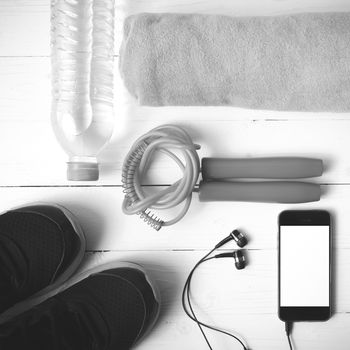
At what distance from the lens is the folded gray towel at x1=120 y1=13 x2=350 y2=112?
0.72m

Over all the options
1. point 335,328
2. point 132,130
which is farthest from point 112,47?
point 335,328

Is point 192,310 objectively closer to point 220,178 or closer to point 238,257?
point 238,257

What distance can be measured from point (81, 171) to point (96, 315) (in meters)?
0.24

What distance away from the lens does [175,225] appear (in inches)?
31.4

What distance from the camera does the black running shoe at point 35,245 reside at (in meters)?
0.77

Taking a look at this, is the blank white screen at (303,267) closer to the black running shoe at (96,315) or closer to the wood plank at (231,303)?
the wood plank at (231,303)

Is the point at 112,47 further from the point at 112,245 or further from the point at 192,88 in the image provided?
the point at 112,245

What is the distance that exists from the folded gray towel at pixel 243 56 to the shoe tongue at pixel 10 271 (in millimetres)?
329

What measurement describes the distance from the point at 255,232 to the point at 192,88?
260 millimetres

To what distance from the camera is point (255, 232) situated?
0.80 metres

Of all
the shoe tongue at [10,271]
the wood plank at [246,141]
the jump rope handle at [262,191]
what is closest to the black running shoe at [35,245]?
the shoe tongue at [10,271]

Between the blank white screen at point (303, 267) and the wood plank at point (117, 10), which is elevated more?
the wood plank at point (117, 10)

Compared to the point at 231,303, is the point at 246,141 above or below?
above

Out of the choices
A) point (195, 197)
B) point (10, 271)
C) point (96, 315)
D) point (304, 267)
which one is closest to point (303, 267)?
point (304, 267)
